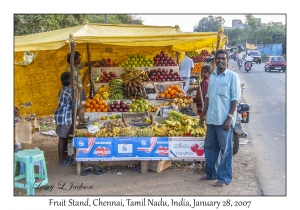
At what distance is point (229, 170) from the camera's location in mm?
5352

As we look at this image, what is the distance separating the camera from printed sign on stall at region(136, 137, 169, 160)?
5.86m

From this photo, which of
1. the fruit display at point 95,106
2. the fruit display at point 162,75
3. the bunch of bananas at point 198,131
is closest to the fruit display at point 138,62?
the fruit display at point 162,75

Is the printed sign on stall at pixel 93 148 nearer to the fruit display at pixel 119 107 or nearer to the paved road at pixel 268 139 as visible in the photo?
the fruit display at pixel 119 107

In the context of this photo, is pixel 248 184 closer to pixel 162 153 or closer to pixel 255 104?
pixel 162 153

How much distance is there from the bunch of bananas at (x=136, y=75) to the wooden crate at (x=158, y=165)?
245cm

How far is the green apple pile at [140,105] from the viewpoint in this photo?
7.18 m

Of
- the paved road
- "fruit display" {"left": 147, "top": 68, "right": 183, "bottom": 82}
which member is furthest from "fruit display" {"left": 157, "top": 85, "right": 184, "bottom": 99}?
the paved road

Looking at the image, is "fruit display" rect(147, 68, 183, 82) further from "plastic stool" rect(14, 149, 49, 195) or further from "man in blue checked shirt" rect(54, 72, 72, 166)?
"plastic stool" rect(14, 149, 49, 195)

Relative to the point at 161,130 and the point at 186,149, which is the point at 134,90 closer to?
the point at 161,130

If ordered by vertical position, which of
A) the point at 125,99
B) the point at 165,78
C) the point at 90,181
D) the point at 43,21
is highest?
the point at 43,21

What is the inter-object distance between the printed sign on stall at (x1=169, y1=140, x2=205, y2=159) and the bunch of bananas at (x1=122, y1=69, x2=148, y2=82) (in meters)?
2.50

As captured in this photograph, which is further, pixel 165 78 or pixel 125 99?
pixel 165 78

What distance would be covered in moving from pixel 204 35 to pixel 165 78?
8.52 ft

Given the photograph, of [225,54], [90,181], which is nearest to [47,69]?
[90,181]
